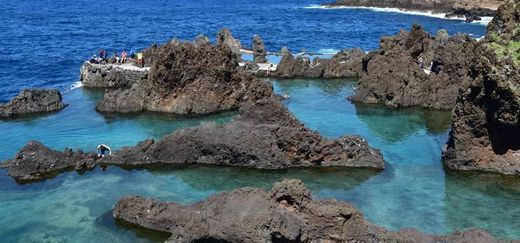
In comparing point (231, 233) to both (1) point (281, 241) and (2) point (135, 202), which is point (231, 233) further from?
(2) point (135, 202)

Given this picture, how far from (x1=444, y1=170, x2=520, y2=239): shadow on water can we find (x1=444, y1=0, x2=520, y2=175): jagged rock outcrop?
868 millimetres

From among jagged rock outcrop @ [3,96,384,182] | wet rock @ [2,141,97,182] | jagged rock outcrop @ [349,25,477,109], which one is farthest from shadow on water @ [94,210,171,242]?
jagged rock outcrop @ [349,25,477,109]

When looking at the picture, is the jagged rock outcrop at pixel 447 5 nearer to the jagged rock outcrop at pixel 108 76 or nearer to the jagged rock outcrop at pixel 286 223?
the jagged rock outcrop at pixel 108 76

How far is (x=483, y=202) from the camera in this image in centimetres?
2553

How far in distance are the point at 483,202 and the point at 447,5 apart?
13208 centimetres

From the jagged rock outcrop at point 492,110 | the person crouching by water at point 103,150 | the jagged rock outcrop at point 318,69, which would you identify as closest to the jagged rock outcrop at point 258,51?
the jagged rock outcrop at point 318,69

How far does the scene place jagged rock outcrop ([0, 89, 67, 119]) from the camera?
139ft

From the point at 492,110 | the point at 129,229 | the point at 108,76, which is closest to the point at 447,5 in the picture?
the point at 108,76

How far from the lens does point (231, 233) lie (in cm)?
1780

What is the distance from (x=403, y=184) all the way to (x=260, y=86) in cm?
1826

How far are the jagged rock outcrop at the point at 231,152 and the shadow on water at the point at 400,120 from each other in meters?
6.47

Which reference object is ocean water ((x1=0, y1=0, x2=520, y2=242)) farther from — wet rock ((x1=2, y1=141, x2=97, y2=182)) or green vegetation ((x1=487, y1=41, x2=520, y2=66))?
green vegetation ((x1=487, y1=41, x2=520, y2=66))

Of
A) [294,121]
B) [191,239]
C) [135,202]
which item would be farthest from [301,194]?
[294,121]

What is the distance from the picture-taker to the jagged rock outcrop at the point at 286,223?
57.2ft
